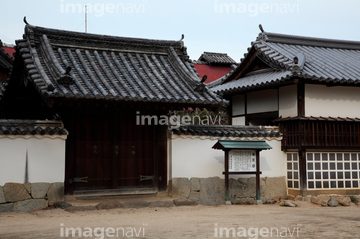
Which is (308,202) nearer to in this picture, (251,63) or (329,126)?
(329,126)

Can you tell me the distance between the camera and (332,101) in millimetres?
15664

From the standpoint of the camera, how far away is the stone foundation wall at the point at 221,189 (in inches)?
531

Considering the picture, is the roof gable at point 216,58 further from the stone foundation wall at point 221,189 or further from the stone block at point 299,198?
the stone block at point 299,198

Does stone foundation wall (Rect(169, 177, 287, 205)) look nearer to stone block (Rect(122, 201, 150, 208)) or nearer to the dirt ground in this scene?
the dirt ground

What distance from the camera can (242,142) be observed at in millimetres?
13719

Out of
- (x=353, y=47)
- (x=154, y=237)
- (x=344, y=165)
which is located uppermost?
(x=353, y=47)

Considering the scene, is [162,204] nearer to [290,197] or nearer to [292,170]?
[290,197]

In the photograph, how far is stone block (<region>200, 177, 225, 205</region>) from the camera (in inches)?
542

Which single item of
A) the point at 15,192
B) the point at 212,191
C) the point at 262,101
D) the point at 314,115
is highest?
the point at 262,101

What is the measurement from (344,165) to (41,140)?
1001 cm

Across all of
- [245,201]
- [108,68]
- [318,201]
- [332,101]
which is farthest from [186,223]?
[332,101]

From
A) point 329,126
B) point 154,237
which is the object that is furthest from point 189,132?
point 154,237

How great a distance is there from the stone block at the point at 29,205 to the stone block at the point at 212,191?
4.67 meters

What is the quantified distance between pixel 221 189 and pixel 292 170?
2747 millimetres
